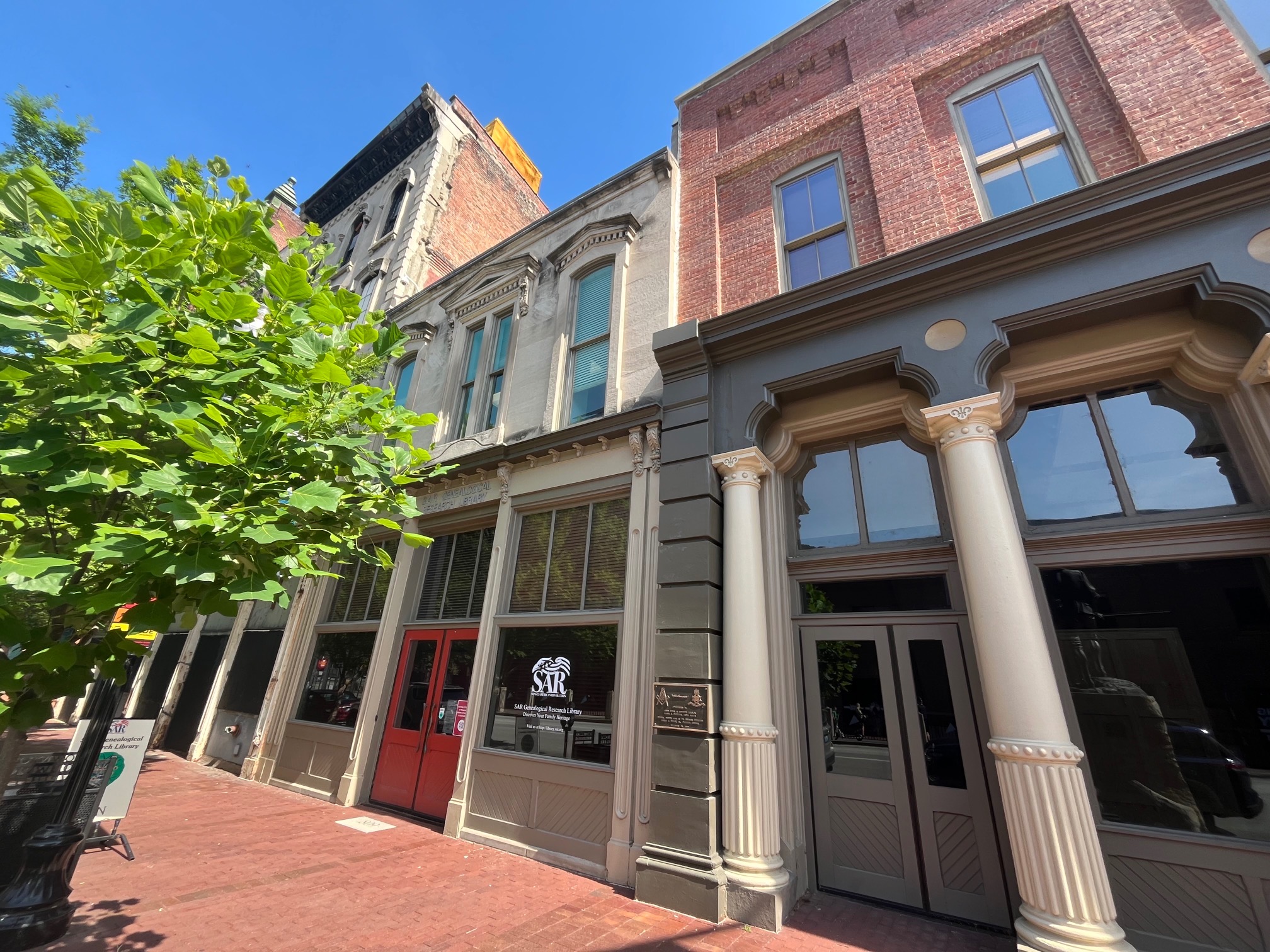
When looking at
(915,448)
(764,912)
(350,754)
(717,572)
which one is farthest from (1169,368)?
(350,754)

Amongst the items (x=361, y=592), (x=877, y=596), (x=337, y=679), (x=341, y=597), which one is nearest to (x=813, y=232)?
(x=877, y=596)

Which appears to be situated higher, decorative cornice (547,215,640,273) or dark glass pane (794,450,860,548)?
decorative cornice (547,215,640,273)

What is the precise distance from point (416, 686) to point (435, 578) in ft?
5.75

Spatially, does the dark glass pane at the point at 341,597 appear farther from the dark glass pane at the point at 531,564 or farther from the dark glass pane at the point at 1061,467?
the dark glass pane at the point at 1061,467

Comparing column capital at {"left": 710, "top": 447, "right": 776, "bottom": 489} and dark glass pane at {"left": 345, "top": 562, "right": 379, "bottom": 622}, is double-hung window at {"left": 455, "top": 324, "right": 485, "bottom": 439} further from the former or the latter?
column capital at {"left": 710, "top": 447, "right": 776, "bottom": 489}

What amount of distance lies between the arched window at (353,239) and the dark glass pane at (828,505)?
18.2 m

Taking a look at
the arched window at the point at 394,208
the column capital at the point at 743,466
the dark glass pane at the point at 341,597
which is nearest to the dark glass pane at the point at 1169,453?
the column capital at the point at 743,466

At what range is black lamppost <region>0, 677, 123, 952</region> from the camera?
3879mm

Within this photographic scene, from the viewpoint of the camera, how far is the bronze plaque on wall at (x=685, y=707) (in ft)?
17.8

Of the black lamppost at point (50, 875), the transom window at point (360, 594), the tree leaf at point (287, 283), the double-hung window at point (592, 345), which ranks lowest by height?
the black lamppost at point (50, 875)

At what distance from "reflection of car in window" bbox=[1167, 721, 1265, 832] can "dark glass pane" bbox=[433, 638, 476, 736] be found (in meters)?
7.57

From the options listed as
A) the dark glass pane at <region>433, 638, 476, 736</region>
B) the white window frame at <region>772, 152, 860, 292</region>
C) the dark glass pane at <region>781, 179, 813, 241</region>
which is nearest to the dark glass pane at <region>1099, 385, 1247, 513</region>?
the white window frame at <region>772, 152, 860, 292</region>

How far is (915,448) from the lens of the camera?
611 centimetres

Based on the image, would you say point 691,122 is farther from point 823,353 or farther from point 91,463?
point 91,463
